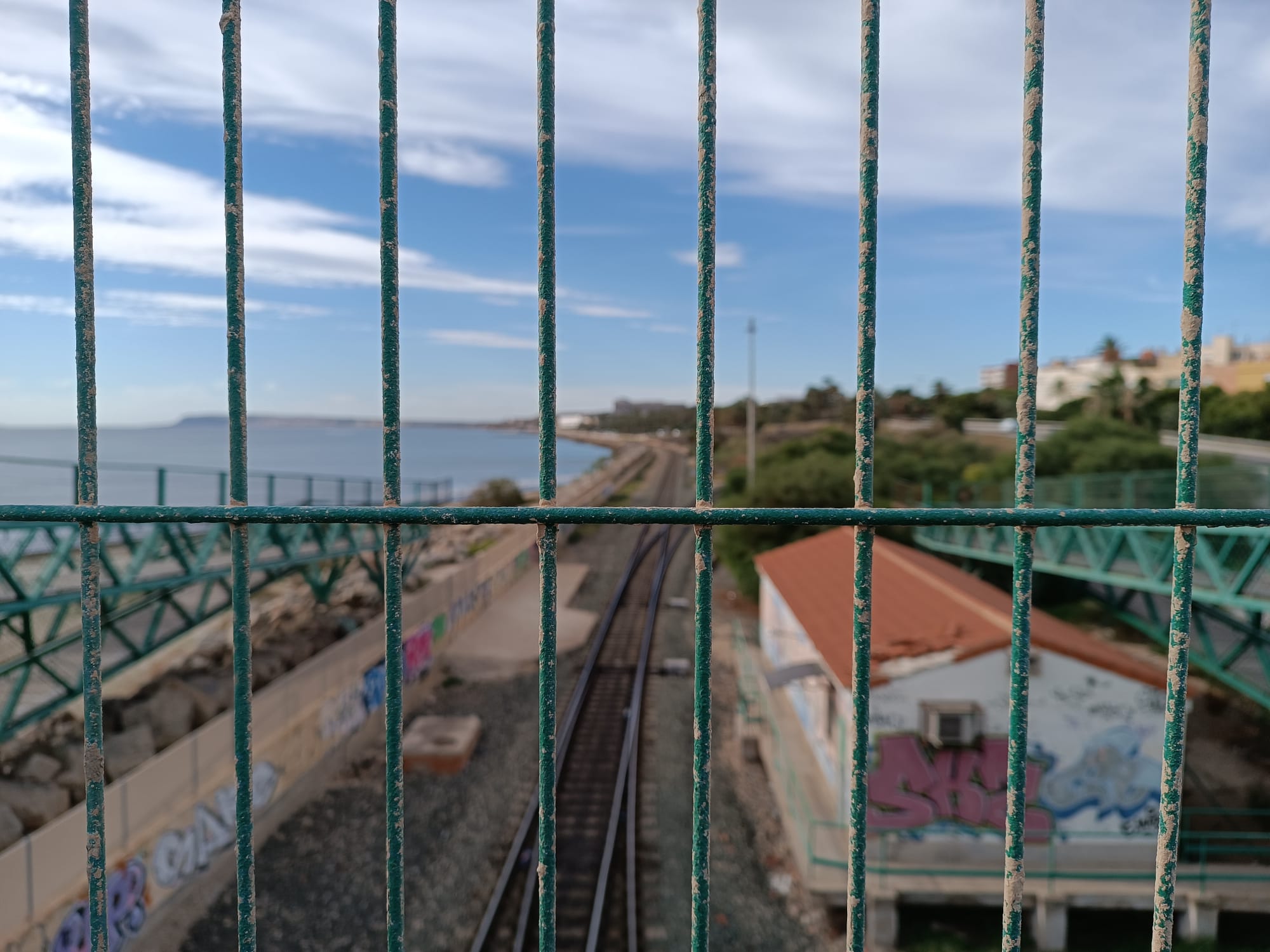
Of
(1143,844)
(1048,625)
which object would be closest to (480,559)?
(1048,625)

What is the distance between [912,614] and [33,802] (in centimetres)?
1310

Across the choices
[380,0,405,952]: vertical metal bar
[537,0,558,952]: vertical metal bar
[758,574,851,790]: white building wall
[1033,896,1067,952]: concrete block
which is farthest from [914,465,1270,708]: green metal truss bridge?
[380,0,405,952]: vertical metal bar

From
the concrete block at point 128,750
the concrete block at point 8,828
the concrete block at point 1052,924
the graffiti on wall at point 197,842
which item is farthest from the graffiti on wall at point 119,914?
the concrete block at point 1052,924

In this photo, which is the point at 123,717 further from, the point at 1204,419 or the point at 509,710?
the point at 1204,419

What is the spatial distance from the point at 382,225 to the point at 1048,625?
14841 mm

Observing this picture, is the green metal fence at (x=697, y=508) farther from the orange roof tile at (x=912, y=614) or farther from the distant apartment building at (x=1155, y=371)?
the distant apartment building at (x=1155, y=371)

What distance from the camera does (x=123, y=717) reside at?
1327 cm

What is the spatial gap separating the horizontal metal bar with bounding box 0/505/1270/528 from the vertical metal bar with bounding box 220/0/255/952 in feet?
0.33

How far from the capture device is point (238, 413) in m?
1.75

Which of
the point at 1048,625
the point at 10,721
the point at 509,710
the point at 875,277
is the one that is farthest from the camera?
the point at 509,710

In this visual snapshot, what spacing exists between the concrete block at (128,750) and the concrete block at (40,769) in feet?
2.10

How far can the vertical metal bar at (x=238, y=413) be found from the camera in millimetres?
1726

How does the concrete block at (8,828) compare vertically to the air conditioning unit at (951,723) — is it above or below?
below

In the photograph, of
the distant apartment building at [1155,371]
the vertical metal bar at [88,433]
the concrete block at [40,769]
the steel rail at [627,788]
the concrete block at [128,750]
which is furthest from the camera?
the distant apartment building at [1155,371]
